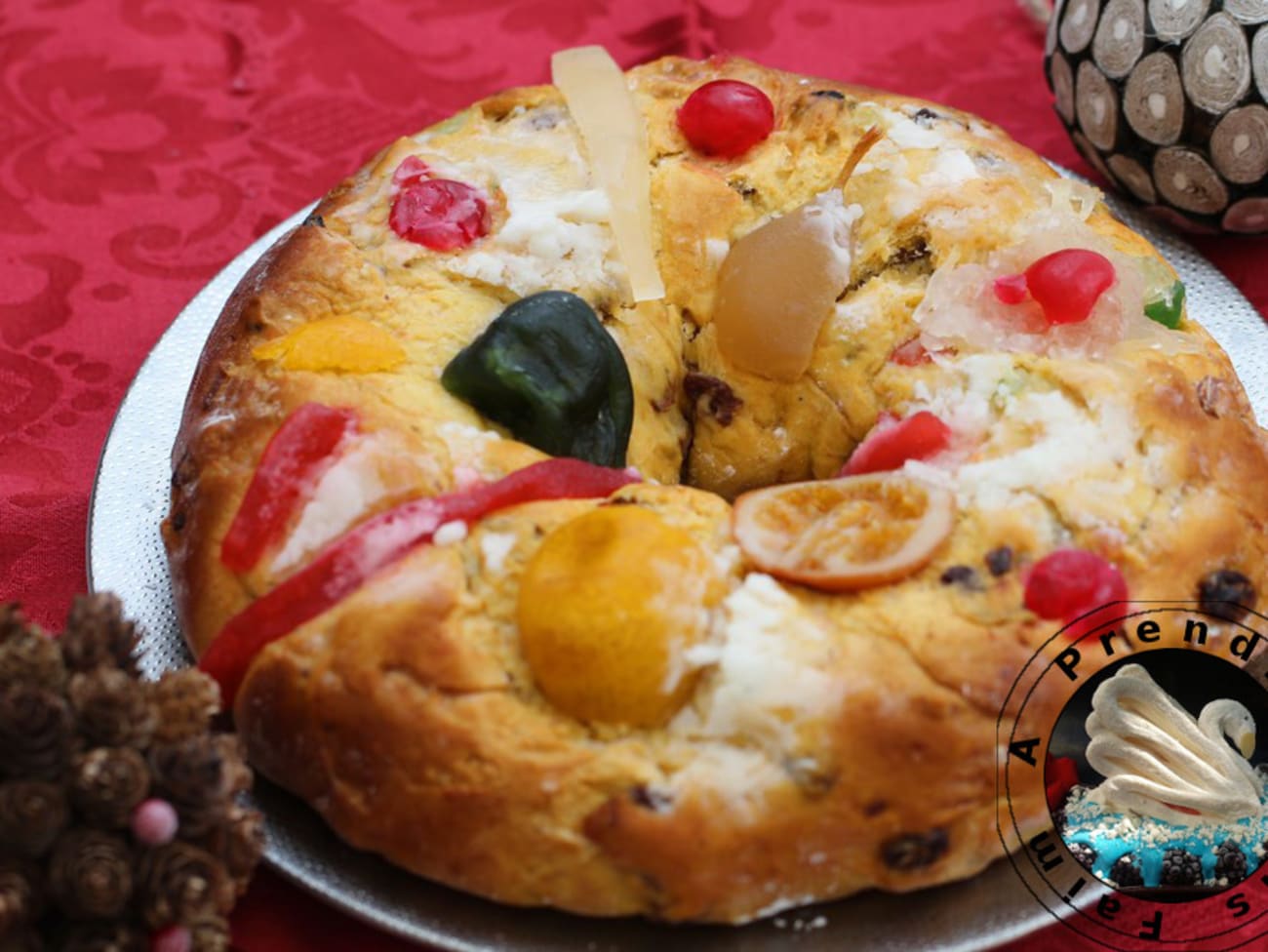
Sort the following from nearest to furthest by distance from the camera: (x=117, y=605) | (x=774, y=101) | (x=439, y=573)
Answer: (x=117, y=605), (x=439, y=573), (x=774, y=101)

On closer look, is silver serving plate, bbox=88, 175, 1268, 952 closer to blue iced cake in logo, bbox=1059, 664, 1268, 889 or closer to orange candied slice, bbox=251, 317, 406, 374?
blue iced cake in logo, bbox=1059, 664, 1268, 889

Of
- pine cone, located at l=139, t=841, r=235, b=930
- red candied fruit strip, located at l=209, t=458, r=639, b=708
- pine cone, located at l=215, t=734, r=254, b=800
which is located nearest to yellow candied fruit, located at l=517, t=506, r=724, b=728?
red candied fruit strip, located at l=209, t=458, r=639, b=708

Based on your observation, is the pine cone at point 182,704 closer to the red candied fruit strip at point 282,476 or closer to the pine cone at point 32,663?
the pine cone at point 32,663

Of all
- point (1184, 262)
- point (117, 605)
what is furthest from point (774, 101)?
point (117, 605)

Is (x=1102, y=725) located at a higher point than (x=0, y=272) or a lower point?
higher

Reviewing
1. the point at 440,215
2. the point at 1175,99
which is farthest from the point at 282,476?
the point at 1175,99

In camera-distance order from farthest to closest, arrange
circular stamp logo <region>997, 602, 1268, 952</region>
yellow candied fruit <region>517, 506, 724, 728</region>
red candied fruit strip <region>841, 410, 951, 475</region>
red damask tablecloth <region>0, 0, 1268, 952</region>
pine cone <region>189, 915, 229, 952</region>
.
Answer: red damask tablecloth <region>0, 0, 1268, 952</region>, red candied fruit strip <region>841, 410, 951, 475</region>, circular stamp logo <region>997, 602, 1268, 952</region>, yellow candied fruit <region>517, 506, 724, 728</region>, pine cone <region>189, 915, 229, 952</region>

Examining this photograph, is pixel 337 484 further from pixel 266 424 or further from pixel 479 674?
pixel 479 674

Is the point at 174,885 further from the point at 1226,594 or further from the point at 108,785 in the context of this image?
the point at 1226,594
